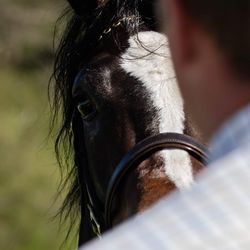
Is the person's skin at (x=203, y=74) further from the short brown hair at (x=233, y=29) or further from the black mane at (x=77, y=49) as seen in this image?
the black mane at (x=77, y=49)

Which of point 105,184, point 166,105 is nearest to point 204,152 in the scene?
point 166,105

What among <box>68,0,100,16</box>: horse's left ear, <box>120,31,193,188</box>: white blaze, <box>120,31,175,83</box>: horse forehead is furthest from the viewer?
<box>68,0,100,16</box>: horse's left ear

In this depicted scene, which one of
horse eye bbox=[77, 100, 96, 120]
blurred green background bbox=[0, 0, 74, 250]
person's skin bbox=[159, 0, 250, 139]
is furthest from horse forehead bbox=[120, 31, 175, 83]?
blurred green background bbox=[0, 0, 74, 250]

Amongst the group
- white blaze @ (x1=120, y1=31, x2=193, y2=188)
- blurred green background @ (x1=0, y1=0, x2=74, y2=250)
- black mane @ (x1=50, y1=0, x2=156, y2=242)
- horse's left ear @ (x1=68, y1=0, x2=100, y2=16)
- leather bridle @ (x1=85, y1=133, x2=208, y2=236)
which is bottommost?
leather bridle @ (x1=85, y1=133, x2=208, y2=236)

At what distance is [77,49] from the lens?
2.84m

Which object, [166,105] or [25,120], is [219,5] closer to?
[166,105]

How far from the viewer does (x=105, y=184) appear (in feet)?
8.61

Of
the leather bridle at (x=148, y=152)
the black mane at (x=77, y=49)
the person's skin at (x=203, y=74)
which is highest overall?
the black mane at (x=77, y=49)

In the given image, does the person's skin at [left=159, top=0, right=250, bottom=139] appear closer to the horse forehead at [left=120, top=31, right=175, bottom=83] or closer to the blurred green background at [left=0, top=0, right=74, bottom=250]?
the horse forehead at [left=120, top=31, right=175, bottom=83]

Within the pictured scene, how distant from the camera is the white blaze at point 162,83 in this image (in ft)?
7.67

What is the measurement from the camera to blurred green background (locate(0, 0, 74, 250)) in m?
7.75

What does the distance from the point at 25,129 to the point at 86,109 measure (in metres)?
6.44

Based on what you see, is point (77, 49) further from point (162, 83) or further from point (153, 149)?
point (153, 149)

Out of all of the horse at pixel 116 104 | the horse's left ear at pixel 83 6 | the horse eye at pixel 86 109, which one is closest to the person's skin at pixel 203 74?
the horse at pixel 116 104
